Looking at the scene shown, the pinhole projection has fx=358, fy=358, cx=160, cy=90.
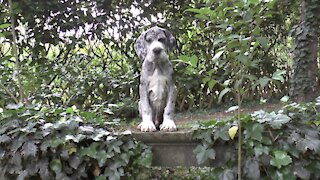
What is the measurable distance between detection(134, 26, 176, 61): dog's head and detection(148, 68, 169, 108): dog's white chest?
13 cm

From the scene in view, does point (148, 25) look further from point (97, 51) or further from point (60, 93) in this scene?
point (60, 93)

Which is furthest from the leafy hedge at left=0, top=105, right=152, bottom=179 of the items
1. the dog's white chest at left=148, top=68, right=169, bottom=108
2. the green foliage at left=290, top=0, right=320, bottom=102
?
the green foliage at left=290, top=0, right=320, bottom=102

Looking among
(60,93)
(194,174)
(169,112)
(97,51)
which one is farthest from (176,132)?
(97,51)

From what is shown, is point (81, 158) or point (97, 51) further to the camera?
point (97, 51)

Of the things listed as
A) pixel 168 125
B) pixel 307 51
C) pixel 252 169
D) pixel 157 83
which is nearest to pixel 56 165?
pixel 168 125

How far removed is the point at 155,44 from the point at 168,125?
1.81ft

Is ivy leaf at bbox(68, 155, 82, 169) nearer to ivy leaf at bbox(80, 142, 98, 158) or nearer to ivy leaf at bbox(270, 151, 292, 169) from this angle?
ivy leaf at bbox(80, 142, 98, 158)

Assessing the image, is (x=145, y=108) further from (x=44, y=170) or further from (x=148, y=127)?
(x=44, y=170)

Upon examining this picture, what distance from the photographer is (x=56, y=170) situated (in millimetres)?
2094

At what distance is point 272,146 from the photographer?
1985 mm

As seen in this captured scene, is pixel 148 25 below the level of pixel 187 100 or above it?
above

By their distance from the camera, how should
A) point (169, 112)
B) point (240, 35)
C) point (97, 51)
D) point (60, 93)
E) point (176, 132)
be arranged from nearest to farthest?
1. point (240, 35)
2. point (176, 132)
3. point (169, 112)
4. point (60, 93)
5. point (97, 51)

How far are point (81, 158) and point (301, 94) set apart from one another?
121 inches

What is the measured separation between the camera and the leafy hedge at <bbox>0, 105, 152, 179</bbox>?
212 centimetres
